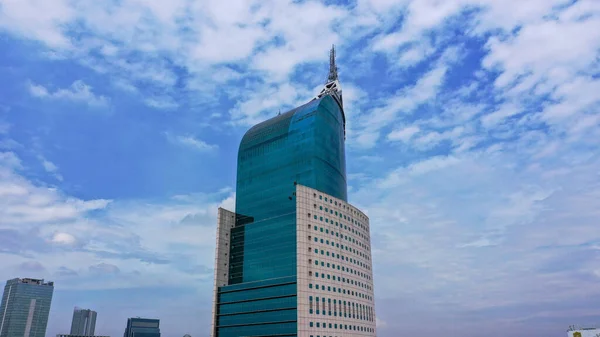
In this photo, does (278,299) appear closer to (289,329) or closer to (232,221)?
(289,329)

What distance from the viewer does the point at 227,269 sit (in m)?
152

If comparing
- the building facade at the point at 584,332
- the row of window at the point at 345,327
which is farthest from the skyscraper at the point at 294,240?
the building facade at the point at 584,332

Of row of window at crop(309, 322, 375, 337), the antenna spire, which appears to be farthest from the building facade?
the antenna spire

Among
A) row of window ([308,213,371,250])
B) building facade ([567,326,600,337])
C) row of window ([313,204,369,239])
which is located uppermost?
row of window ([313,204,369,239])

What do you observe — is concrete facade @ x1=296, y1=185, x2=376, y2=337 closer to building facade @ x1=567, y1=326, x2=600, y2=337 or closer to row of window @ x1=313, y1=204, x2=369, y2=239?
row of window @ x1=313, y1=204, x2=369, y2=239

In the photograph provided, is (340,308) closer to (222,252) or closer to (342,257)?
Result: (342,257)

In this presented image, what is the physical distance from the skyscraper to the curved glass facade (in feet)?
1.03

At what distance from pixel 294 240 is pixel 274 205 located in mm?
18390

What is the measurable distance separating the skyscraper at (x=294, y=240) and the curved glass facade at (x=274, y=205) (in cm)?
31

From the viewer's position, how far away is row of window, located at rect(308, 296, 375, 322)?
409ft

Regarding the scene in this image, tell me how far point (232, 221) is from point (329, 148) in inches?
1656

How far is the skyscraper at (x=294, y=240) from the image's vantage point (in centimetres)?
12744

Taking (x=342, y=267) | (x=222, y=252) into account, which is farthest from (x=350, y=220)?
(x=222, y=252)

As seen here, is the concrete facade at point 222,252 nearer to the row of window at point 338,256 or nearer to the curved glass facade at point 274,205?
the curved glass facade at point 274,205
